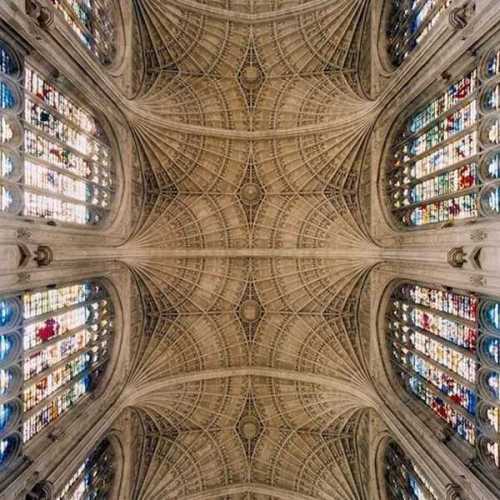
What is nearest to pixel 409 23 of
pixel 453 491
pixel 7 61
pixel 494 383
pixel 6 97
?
pixel 494 383

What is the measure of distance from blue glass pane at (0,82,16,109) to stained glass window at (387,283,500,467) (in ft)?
55.8

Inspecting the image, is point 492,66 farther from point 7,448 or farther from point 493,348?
point 7,448

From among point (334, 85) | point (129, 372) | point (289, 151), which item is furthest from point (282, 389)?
point (334, 85)

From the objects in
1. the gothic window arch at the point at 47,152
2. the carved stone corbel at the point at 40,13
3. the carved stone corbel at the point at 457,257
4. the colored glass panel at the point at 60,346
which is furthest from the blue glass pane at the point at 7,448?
the carved stone corbel at the point at 457,257

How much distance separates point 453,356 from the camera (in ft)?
64.1

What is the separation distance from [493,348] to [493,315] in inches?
45.6

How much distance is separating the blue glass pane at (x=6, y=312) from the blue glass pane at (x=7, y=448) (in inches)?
160

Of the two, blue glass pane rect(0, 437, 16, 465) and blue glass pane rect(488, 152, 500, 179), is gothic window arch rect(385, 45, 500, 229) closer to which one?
blue glass pane rect(488, 152, 500, 179)

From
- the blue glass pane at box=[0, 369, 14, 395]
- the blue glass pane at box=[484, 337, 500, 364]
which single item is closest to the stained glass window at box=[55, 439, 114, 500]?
the blue glass pane at box=[0, 369, 14, 395]

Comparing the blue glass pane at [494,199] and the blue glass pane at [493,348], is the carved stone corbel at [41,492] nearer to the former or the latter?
the blue glass pane at [493,348]

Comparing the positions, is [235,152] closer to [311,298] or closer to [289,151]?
[289,151]

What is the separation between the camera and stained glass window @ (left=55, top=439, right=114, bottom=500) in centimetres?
2202

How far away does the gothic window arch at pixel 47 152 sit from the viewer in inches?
644

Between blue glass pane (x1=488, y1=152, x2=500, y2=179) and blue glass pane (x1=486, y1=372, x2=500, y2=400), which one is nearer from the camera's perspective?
blue glass pane (x1=488, y1=152, x2=500, y2=179)
